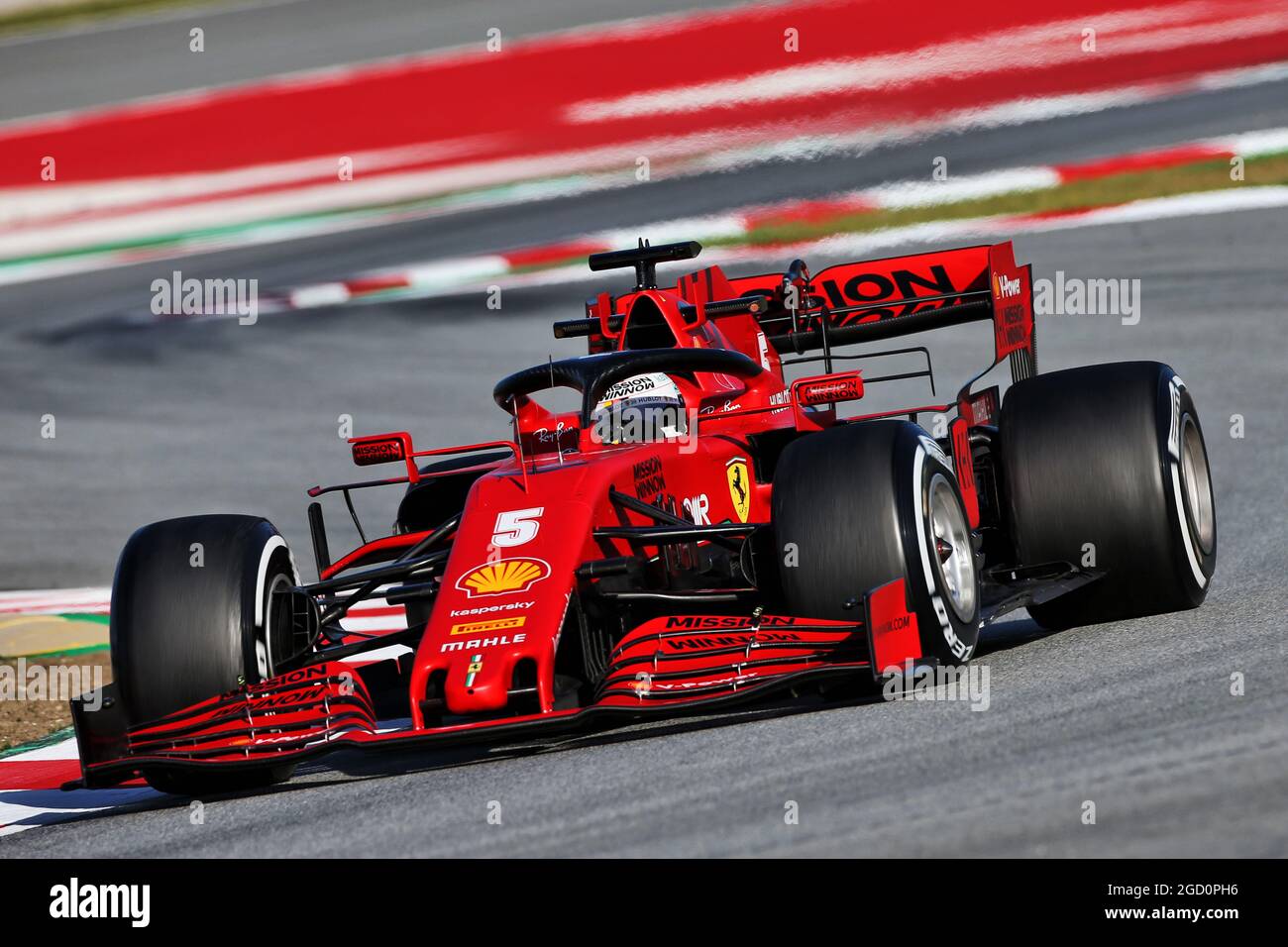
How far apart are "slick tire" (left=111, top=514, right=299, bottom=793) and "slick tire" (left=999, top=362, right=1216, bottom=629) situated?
3.13m

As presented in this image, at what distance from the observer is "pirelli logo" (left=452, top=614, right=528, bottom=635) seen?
6168 mm

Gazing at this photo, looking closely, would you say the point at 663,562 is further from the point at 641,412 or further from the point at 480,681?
the point at 480,681

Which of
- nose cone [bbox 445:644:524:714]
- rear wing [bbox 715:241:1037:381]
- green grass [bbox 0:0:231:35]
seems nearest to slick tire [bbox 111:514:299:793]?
nose cone [bbox 445:644:524:714]

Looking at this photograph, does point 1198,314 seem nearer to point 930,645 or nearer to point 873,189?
point 873,189

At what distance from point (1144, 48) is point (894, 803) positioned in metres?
15.5

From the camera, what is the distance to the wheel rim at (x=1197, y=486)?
7.80 meters

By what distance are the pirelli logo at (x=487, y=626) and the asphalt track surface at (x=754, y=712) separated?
0.45 m

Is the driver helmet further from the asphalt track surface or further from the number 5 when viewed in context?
the asphalt track surface

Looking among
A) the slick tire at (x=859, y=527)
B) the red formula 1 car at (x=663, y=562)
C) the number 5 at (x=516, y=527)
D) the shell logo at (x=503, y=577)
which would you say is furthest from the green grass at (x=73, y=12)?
the slick tire at (x=859, y=527)

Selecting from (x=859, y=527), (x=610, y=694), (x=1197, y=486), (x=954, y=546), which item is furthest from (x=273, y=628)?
(x=1197, y=486)

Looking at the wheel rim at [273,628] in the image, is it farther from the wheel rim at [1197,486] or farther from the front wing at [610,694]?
the wheel rim at [1197,486]

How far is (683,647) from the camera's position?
605cm
